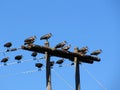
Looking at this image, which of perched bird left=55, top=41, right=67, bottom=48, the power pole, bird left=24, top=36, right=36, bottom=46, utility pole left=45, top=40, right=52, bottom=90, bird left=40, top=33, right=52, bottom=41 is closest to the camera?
bird left=24, top=36, right=36, bottom=46

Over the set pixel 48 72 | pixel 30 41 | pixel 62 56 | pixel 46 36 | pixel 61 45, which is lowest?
pixel 48 72

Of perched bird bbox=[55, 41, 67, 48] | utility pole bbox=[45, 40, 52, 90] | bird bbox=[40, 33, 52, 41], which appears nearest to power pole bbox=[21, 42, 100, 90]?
utility pole bbox=[45, 40, 52, 90]

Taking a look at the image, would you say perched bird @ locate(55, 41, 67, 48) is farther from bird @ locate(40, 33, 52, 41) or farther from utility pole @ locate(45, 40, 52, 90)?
bird @ locate(40, 33, 52, 41)

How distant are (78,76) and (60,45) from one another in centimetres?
247

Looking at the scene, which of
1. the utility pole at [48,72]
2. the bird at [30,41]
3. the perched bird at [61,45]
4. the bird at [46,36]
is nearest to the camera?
the bird at [30,41]

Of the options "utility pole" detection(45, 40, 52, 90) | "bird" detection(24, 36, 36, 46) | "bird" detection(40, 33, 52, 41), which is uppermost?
"bird" detection(40, 33, 52, 41)

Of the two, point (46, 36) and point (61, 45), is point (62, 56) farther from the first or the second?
point (46, 36)

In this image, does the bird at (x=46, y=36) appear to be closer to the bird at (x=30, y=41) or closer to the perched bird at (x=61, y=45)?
the perched bird at (x=61, y=45)

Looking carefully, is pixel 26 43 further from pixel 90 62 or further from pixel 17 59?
pixel 90 62

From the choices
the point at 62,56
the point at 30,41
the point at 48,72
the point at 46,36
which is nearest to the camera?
the point at 30,41

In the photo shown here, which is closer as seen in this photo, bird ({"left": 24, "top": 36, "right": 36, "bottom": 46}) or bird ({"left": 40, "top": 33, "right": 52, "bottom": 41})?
bird ({"left": 24, "top": 36, "right": 36, "bottom": 46})

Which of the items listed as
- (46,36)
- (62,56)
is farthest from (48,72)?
(46,36)

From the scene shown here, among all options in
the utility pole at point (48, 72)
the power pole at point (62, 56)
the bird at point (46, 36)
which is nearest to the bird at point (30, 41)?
the power pole at point (62, 56)

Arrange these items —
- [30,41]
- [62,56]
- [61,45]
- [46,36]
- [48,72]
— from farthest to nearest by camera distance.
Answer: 1. [62,56]
2. [46,36]
3. [61,45]
4. [48,72]
5. [30,41]
